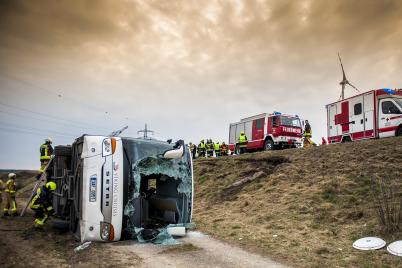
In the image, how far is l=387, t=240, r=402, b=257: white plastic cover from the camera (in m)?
6.67

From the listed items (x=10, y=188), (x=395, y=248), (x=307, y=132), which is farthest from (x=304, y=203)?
(x=307, y=132)

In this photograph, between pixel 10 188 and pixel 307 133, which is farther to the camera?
pixel 307 133

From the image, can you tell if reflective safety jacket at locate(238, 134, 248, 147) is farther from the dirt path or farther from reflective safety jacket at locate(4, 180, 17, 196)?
the dirt path

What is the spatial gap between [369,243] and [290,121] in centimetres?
1551

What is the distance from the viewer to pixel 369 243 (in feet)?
24.2

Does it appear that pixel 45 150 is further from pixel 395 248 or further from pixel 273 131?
pixel 273 131

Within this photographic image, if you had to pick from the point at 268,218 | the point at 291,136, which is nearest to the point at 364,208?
the point at 268,218

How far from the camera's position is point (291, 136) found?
73.0 ft

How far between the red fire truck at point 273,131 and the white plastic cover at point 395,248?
15.1m

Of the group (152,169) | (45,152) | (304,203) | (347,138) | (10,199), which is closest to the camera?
(152,169)

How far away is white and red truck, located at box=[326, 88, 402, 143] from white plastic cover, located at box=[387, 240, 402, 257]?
38.5 ft

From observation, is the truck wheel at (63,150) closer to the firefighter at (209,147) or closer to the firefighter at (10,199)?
the firefighter at (10,199)

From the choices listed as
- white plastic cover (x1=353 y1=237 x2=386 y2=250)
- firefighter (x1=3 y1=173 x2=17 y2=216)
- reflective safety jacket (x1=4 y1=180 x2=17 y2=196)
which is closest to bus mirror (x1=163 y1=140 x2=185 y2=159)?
white plastic cover (x1=353 y1=237 x2=386 y2=250)

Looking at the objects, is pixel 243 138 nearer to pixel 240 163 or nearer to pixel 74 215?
pixel 240 163
